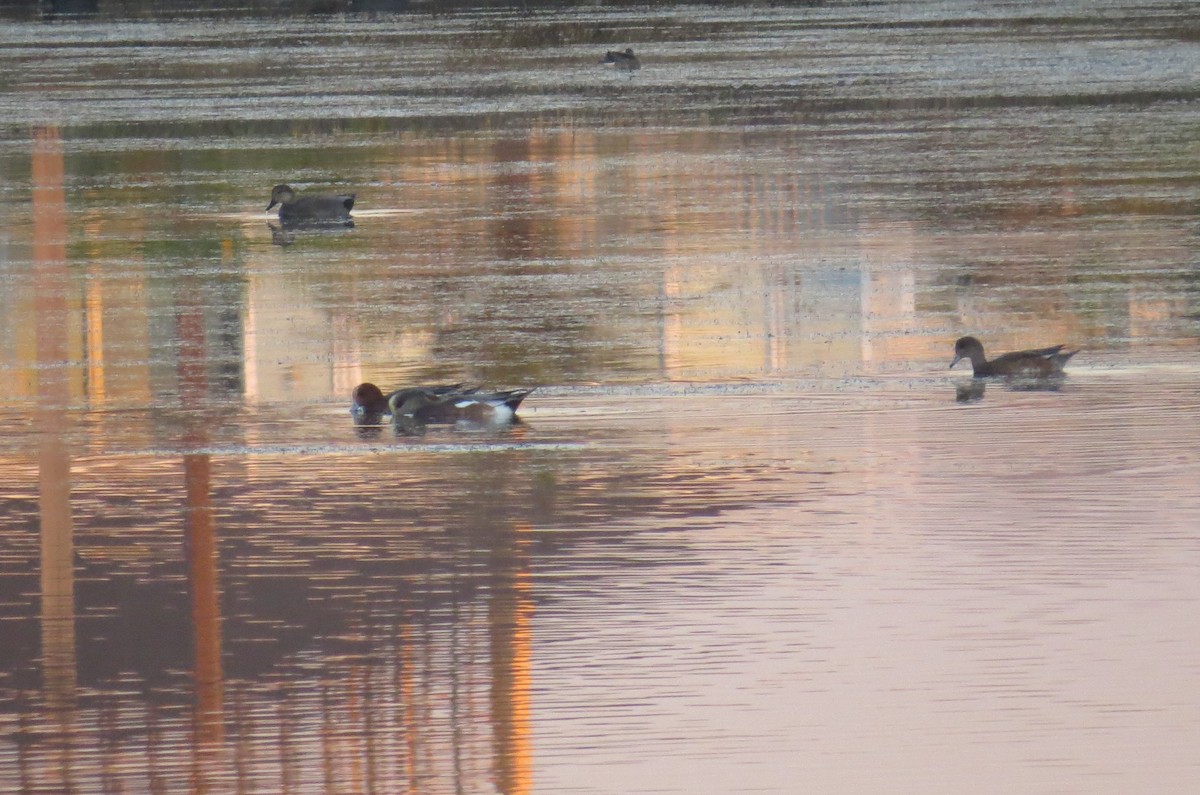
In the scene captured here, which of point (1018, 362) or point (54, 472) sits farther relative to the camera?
point (1018, 362)

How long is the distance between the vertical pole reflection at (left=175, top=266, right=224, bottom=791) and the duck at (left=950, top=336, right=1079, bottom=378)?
4.01 metres

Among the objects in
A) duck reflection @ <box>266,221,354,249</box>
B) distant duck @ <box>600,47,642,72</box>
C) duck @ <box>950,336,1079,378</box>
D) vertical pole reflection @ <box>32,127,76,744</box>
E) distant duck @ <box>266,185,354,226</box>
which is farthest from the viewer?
distant duck @ <box>600,47,642,72</box>

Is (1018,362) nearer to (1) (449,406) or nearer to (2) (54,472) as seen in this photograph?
(1) (449,406)

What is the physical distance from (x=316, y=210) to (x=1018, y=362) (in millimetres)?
9934

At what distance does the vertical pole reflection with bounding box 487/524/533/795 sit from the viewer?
7562 mm

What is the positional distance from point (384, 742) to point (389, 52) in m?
44.9

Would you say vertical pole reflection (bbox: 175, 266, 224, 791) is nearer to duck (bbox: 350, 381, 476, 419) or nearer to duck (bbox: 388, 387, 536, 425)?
duck (bbox: 350, 381, 476, 419)

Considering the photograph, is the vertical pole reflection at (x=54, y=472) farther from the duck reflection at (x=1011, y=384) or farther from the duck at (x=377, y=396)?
the duck reflection at (x=1011, y=384)

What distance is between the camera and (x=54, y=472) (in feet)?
39.3

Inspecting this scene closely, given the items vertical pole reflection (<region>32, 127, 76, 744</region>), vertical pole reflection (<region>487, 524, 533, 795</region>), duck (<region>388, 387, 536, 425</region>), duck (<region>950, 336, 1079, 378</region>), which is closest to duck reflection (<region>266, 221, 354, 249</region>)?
vertical pole reflection (<region>32, 127, 76, 744</region>)

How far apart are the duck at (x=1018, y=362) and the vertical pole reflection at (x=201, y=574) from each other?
401cm

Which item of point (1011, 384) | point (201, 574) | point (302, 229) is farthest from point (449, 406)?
point (302, 229)

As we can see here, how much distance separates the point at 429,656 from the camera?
870 centimetres

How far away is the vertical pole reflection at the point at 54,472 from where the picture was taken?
8.73 metres
